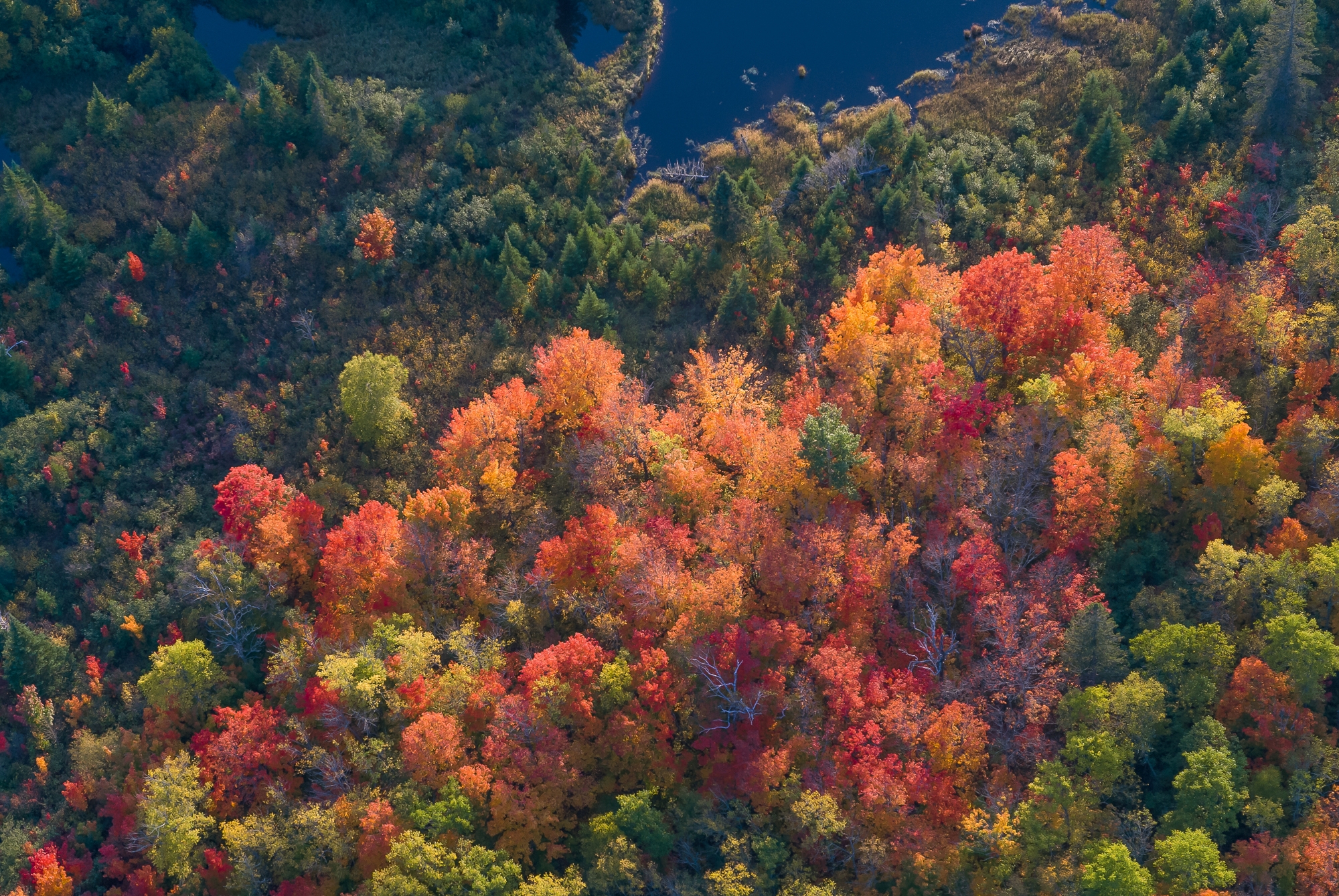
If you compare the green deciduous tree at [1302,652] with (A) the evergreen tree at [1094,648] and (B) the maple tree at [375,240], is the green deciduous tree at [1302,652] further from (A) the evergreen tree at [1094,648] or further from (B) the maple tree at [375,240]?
(B) the maple tree at [375,240]

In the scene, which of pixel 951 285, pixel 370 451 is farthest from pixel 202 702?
pixel 951 285

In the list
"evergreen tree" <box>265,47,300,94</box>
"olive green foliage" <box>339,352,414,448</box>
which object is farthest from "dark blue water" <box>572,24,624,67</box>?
"olive green foliage" <box>339,352,414,448</box>

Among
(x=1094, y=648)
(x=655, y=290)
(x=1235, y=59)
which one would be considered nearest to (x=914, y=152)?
(x=655, y=290)

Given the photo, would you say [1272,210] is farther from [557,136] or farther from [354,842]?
[354,842]

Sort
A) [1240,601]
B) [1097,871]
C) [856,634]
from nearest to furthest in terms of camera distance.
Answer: [1097,871] < [1240,601] < [856,634]

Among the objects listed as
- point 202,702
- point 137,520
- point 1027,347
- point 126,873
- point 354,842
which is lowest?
point 126,873

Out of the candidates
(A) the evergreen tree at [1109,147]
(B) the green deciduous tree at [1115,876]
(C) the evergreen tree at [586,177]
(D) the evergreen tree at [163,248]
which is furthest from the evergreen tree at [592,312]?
(B) the green deciduous tree at [1115,876]

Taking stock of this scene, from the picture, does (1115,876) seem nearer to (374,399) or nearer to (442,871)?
(442,871)
